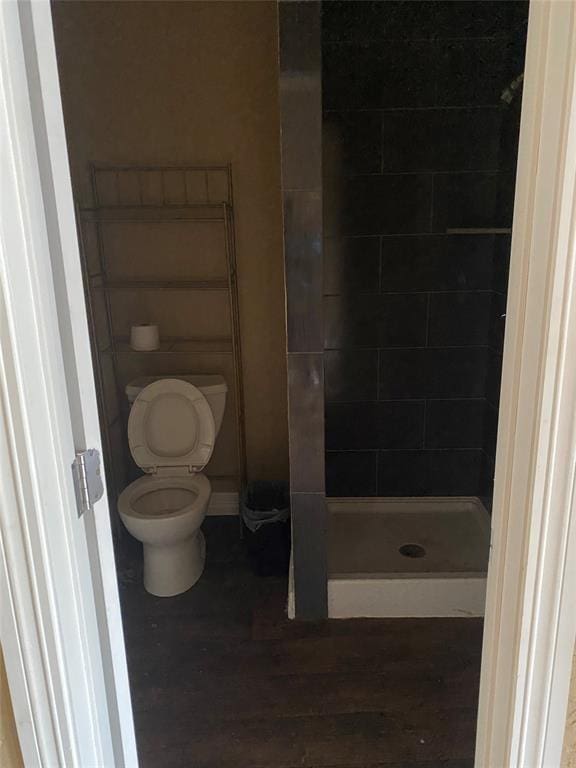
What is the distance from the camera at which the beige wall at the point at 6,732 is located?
33.6 inches

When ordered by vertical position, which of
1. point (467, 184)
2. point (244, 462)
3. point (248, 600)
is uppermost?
point (467, 184)

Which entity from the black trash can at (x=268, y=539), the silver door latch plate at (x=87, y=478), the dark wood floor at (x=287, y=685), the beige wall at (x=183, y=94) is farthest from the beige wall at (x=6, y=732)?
the beige wall at (x=183, y=94)

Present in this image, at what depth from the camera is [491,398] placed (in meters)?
2.70

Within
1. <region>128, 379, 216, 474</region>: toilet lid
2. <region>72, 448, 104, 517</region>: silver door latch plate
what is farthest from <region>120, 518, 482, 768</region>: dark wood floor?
<region>72, 448, 104, 517</region>: silver door latch plate

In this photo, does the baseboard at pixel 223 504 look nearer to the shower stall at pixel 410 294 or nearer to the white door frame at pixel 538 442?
the shower stall at pixel 410 294

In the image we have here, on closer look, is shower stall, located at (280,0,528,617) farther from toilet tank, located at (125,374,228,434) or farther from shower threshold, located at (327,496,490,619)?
toilet tank, located at (125,374,228,434)

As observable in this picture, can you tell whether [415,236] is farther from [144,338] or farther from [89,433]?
[89,433]

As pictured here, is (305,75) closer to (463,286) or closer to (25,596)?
(463,286)

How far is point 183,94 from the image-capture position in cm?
265

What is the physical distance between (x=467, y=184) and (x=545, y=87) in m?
1.95

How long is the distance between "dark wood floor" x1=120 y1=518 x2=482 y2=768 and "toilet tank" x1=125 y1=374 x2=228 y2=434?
0.79 meters

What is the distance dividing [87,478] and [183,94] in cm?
225

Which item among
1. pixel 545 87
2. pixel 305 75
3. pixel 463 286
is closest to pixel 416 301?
pixel 463 286

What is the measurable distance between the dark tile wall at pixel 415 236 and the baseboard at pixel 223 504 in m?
0.55
